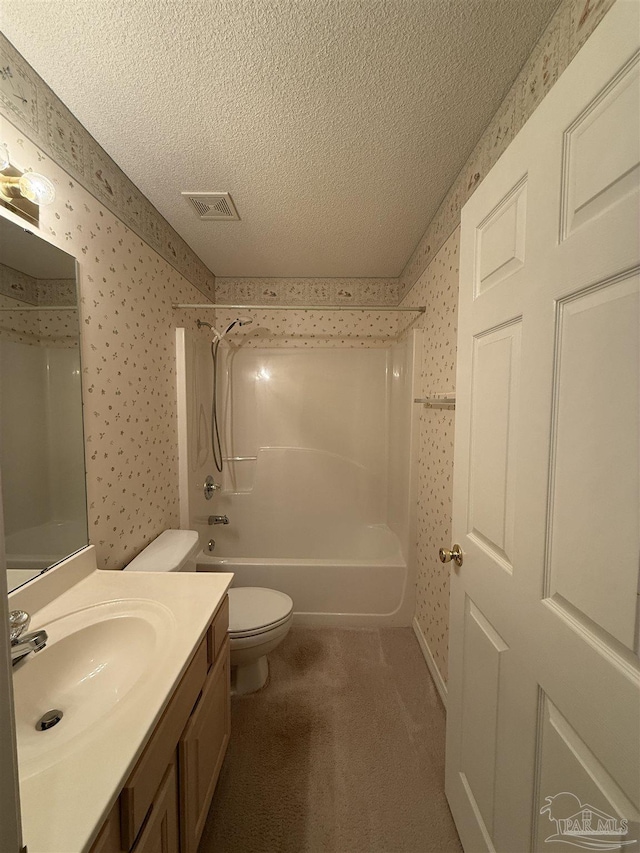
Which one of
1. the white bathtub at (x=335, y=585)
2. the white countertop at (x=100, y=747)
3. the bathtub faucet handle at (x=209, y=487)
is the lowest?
the white bathtub at (x=335, y=585)

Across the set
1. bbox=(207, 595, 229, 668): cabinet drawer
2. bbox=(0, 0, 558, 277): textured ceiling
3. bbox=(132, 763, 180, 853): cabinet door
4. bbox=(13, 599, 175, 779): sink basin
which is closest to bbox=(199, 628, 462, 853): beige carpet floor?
bbox=(132, 763, 180, 853): cabinet door

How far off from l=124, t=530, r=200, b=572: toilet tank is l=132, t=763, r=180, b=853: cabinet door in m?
0.71

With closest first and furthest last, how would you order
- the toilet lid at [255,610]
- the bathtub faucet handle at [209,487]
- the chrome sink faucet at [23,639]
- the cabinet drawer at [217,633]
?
the chrome sink faucet at [23,639]
the cabinet drawer at [217,633]
the toilet lid at [255,610]
the bathtub faucet handle at [209,487]

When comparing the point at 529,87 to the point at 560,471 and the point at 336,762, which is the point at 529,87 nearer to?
the point at 560,471

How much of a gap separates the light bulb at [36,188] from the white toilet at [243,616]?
129 cm

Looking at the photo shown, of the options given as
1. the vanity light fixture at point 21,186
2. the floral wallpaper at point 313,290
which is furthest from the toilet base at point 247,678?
the floral wallpaper at point 313,290

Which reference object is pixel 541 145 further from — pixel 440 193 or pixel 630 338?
pixel 440 193

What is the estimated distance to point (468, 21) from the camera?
844 mm

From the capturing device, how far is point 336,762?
130cm

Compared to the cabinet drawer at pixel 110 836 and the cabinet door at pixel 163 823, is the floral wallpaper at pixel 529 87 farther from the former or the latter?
the cabinet door at pixel 163 823

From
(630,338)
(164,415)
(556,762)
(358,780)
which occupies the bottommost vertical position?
(358,780)

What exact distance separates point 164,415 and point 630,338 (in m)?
1.81

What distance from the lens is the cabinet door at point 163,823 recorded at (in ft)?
2.17

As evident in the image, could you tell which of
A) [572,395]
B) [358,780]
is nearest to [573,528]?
[572,395]
